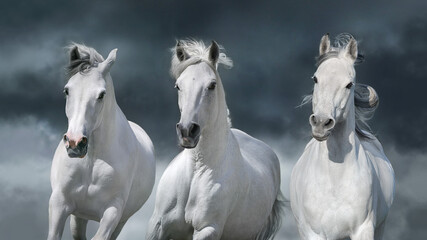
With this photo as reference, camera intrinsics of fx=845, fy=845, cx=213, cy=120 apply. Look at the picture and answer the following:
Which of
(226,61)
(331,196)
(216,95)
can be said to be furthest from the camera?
(226,61)

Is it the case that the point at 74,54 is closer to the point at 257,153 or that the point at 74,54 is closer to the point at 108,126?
the point at 108,126

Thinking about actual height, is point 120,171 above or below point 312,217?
above

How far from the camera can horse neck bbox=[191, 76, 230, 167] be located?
1093 centimetres

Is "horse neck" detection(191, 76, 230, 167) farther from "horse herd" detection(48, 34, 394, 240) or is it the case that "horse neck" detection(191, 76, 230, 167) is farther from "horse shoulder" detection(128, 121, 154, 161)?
"horse shoulder" detection(128, 121, 154, 161)

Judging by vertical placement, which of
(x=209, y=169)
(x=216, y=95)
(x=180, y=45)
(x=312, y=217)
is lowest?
(x=312, y=217)

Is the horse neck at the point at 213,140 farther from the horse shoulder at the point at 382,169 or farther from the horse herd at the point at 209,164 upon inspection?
the horse shoulder at the point at 382,169

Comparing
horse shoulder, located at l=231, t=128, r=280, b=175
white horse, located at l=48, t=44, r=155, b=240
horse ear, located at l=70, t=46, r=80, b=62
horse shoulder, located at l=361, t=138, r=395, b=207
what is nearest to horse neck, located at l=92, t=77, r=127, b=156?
white horse, located at l=48, t=44, r=155, b=240

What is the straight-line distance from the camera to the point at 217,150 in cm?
1110

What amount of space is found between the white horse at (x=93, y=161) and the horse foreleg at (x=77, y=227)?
3.99 ft

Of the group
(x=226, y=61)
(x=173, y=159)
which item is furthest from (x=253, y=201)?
(x=226, y=61)

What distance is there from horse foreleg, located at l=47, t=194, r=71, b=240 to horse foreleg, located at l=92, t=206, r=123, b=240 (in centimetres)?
47

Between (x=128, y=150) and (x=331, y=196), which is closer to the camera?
(x=331, y=196)

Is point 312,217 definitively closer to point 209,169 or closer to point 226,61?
point 209,169

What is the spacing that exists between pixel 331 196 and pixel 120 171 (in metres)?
2.94
